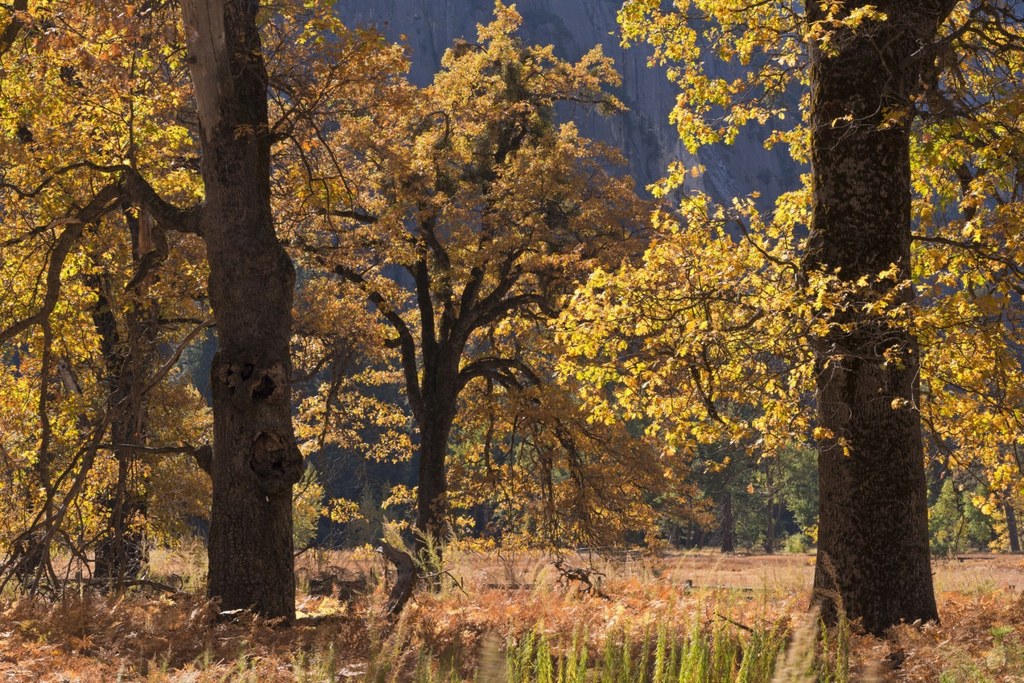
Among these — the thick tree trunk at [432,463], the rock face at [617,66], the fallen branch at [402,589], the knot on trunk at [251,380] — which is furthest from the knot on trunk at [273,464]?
the rock face at [617,66]

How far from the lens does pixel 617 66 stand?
168125mm

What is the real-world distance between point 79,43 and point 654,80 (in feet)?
529

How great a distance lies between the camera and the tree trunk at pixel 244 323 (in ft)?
25.6

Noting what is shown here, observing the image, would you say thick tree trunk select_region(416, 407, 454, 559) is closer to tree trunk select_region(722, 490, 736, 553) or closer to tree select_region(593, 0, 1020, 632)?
tree select_region(593, 0, 1020, 632)

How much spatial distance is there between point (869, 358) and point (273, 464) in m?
4.61

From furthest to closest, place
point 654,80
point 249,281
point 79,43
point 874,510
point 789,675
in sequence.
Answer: point 654,80 → point 79,43 → point 249,281 → point 874,510 → point 789,675

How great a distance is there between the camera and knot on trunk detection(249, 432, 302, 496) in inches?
308

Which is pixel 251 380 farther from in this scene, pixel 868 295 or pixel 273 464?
pixel 868 295

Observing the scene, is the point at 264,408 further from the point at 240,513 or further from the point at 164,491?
the point at 164,491

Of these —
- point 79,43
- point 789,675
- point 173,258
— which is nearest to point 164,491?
point 173,258

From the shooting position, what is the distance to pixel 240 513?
307 inches

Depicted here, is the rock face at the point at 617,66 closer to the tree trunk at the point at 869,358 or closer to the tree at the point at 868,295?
the tree at the point at 868,295

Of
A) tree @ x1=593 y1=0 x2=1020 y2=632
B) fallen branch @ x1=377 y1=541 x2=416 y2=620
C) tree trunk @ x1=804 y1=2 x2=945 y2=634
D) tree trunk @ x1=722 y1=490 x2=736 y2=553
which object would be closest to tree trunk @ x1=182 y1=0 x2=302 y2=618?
fallen branch @ x1=377 y1=541 x2=416 y2=620

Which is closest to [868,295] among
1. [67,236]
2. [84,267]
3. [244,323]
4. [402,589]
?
[402,589]
